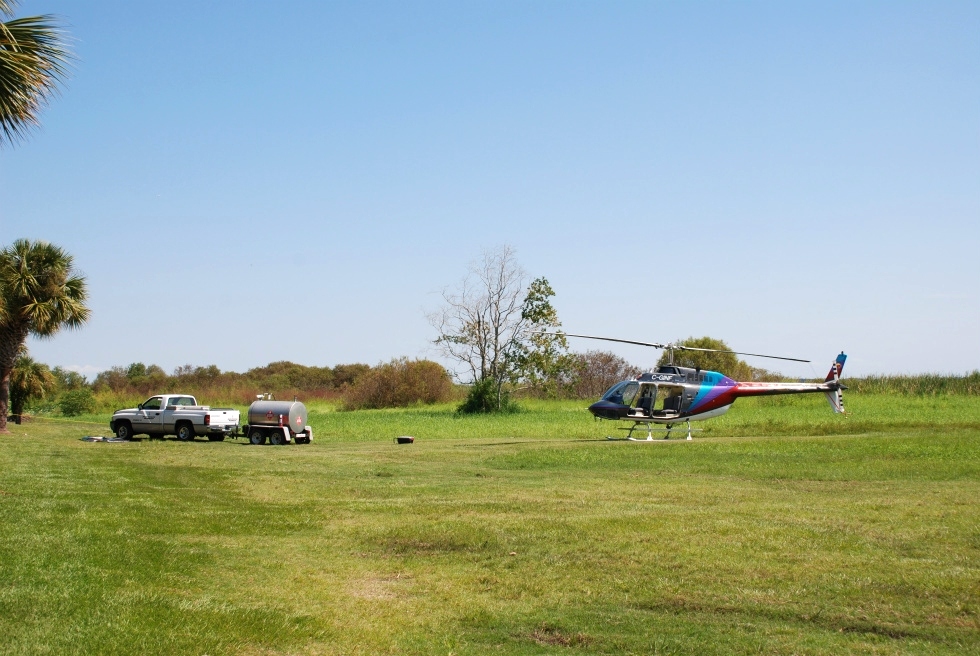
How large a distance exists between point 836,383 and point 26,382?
3401 centimetres

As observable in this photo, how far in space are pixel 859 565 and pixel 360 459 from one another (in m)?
15.9

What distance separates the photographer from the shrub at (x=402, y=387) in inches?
2788

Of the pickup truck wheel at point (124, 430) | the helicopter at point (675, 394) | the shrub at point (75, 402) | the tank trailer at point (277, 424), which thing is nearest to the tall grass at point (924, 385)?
the helicopter at point (675, 394)

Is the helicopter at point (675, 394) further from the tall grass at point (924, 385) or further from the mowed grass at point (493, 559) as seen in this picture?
the tall grass at point (924, 385)

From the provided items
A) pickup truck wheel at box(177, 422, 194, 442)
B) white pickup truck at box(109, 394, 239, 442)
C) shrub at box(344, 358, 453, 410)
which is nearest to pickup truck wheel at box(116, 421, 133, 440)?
white pickup truck at box(109, 394, 239, 442)

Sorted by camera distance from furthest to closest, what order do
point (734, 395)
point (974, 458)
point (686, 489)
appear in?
point (734, 395), point (974, 458), point (686, 489)

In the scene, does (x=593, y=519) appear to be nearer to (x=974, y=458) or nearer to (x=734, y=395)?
(x=974, y=458)

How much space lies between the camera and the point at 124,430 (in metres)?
35.0

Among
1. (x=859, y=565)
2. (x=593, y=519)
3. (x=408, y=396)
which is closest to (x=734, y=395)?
(x=593, y=519)

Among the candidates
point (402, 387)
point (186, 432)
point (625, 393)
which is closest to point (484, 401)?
point (402, 387)

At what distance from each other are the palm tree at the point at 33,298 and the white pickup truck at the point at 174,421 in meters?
4.16

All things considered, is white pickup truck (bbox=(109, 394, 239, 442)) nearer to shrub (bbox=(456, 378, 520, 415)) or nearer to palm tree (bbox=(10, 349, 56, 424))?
palm tree (bbox=(10, 349, 56, 424))

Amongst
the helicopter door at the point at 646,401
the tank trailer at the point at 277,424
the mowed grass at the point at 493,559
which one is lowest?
the mowed grass at the point at 493,559

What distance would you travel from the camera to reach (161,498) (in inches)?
564
